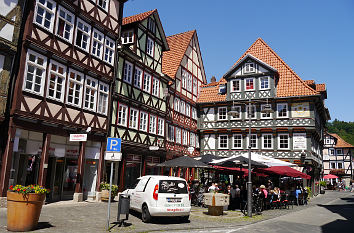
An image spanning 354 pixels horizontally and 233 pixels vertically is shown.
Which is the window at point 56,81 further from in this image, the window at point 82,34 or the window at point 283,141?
the window at point 283,141

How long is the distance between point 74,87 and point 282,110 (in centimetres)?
2157

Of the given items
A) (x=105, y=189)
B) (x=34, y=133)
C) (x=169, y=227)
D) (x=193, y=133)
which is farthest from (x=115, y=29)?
(x=193, y=133)

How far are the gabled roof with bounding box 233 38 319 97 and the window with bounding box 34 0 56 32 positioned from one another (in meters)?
22.6

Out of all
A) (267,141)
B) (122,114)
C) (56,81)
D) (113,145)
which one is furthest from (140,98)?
(267,141)

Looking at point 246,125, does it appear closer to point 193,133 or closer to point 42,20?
point 193,133

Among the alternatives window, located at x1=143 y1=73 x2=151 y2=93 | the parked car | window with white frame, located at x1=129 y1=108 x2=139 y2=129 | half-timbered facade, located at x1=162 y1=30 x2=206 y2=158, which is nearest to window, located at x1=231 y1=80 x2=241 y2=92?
half-timbered facade, located at x1=162 y1=30 x2=206 y2=158

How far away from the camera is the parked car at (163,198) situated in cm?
1112

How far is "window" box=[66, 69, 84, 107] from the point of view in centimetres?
1603

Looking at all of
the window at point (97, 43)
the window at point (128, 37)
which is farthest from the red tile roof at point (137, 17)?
the window at point (97, 43)

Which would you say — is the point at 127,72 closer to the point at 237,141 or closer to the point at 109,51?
the point at 109,51

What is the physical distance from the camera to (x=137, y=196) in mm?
12344

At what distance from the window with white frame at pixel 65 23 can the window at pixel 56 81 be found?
1602mm

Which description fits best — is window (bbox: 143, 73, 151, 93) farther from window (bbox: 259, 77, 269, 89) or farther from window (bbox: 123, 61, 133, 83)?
window (bbox: 259, 77, 269, 89)

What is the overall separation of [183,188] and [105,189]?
23.9ft
